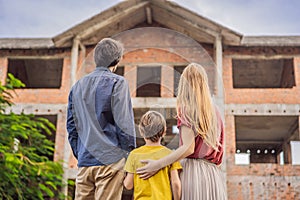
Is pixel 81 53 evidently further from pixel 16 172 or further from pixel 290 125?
pixel 290 125

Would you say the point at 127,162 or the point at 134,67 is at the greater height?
the point at 134,67

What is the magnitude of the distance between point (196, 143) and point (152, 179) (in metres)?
0.34

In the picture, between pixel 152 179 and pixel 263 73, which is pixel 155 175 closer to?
pixel 152 179

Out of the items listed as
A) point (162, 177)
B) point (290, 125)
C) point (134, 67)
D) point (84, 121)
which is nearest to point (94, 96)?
point (84, 121)

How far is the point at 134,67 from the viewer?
46.5 ft

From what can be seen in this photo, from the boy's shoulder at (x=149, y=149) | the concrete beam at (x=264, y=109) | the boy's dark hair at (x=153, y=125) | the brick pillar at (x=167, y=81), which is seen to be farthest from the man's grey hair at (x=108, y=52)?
the concrete beam at (x=264, y=109)

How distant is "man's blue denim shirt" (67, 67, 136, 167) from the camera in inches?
114

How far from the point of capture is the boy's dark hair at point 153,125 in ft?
9.72

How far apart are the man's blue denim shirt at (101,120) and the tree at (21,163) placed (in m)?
7.50

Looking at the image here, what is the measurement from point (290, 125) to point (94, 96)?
532 inches

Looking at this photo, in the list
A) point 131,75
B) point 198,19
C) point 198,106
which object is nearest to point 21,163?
point 131,75

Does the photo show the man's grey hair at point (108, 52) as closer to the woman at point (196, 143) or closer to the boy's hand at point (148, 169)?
the woman at point (196, 143)

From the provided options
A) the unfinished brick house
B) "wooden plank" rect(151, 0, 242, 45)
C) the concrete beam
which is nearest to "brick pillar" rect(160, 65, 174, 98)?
the unfinished brick house

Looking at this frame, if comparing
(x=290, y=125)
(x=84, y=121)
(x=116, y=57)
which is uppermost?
(x=290, y=125)
